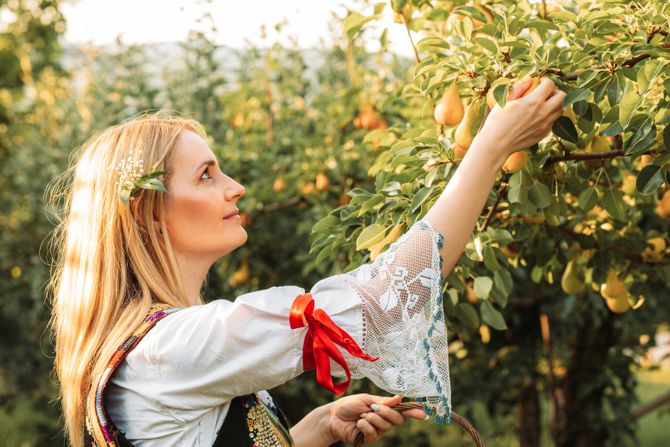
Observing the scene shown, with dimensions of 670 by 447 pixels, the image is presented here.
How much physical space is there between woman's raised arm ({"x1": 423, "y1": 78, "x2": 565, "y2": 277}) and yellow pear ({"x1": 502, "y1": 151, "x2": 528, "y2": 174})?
0.37 ft

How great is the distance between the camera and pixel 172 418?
1.17 meters

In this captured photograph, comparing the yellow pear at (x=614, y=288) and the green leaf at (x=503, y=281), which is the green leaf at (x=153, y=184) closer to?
the green leaf at (x=503, y=281)

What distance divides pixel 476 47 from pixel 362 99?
145 centimetres

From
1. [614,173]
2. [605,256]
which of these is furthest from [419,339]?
[614,173]

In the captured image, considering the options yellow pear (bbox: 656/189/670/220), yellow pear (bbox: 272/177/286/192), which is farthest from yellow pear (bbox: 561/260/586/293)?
yellow pear (bbox: 272/177/286/192)

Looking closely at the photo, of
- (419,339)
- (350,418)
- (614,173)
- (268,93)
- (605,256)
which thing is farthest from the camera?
(268,93)

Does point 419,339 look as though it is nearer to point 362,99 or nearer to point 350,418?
point 350,418

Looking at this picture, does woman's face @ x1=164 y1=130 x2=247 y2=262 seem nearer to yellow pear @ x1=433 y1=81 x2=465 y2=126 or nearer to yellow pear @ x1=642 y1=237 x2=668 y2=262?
yellow pear @ x1=433 y1=81 x2=465 y2=126

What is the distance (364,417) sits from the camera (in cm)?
146

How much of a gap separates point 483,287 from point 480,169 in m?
0.44

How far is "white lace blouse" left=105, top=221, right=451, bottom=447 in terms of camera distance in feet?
3.67

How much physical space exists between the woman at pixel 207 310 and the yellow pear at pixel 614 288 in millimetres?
608

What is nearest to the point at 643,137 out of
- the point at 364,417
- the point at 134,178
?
the point at 364,417

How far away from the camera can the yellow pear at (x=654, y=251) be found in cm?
177
